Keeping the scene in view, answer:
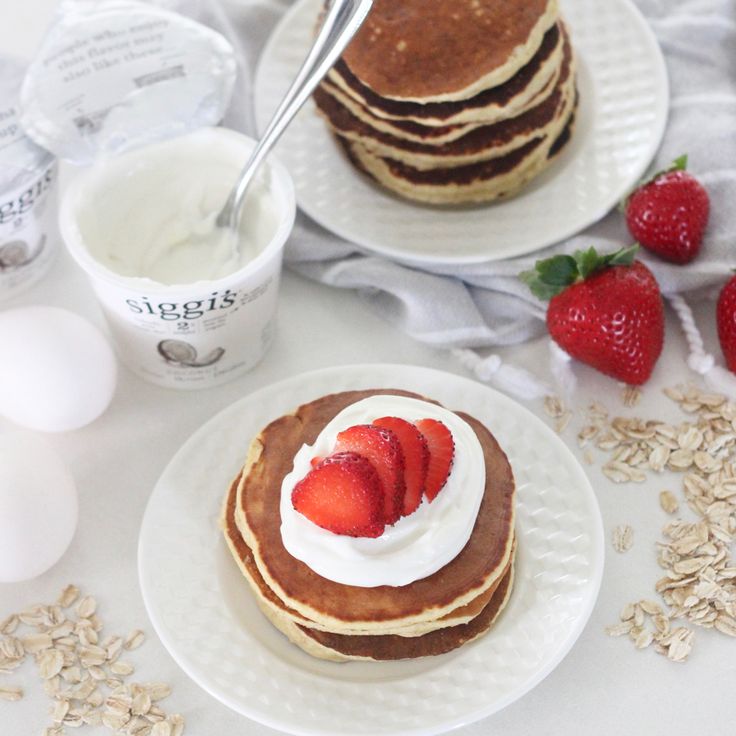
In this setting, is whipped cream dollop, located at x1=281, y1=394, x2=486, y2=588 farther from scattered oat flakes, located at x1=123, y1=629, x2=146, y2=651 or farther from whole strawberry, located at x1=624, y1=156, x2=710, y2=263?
whole strawberry, located at x1=624, y1=156, x2=710, y2=263

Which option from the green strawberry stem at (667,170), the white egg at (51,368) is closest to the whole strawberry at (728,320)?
the green strawberry stem at (667,170)

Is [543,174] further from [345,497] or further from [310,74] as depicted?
[345,497]

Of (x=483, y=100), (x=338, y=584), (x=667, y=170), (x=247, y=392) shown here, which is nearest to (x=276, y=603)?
(x=338, y=584)

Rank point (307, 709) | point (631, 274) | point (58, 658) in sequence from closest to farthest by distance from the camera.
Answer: point (307, 709) < point (58, 658) < point (631, 274)

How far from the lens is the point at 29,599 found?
1455 mm

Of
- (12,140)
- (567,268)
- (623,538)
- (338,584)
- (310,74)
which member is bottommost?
(623,538)

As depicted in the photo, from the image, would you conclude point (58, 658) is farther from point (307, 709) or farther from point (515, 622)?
point (515, 622)

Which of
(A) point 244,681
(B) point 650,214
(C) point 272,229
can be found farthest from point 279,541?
(B) point 650,214

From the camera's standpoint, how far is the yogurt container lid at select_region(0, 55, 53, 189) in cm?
154

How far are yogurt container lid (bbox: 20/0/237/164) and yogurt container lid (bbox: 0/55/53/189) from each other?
22 millimetres

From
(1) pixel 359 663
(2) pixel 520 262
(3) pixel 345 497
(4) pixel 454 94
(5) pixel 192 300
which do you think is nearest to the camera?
(3) pixel 345 497

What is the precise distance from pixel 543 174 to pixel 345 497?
788mm

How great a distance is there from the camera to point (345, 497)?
1222mm

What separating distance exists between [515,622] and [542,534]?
0.42 ft
